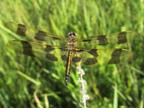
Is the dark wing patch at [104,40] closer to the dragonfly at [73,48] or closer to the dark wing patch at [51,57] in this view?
the dragonfly at [73,48]

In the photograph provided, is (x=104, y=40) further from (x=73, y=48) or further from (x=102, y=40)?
(x=73, y=48)

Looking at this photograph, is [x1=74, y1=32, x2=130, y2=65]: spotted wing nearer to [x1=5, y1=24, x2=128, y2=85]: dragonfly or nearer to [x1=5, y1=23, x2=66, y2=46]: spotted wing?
[x1=5, y1=24, x2=128, y2=85]: dragonfly

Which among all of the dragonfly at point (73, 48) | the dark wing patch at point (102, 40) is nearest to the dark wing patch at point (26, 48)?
the dragonfly at point (73, 48)

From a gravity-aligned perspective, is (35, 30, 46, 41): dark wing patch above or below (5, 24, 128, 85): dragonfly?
above

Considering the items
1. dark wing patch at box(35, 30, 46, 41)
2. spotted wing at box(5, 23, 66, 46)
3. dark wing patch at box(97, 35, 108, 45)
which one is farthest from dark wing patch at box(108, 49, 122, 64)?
dark wing patch at box(35, 30, 46, 41)

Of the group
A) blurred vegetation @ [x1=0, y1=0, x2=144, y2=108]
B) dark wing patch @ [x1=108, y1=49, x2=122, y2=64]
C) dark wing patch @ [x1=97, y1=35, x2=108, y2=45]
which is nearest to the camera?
dark wing patch @ [x1=108, y1=49, x2=122, y2=64]

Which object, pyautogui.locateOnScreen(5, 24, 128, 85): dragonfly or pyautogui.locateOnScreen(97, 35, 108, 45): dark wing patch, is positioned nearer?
pyautogui.locateOnScreen(5, 24, 128, 85): dragonfly

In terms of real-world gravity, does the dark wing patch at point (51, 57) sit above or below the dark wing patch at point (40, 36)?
below
